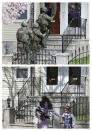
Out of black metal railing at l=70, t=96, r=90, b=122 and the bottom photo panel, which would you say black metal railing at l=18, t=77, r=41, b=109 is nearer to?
the bottom photo panel

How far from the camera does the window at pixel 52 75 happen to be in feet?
50.9

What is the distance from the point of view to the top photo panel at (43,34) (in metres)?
15.5

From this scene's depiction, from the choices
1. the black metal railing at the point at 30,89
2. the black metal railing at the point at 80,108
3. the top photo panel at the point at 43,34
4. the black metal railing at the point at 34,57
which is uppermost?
the top photo panel at the point at 43,34

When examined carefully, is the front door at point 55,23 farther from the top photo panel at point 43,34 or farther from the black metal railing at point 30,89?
the black metal railing at point 30,89

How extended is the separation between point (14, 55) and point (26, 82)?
0.27 metres

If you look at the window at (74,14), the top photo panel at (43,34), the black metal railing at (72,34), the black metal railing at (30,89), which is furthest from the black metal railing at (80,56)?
the black metal railing at (30,89)

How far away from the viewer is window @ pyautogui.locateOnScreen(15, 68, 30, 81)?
15500 mm

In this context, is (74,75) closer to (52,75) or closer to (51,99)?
(52,75)

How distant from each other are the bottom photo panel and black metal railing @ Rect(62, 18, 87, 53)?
24 centimetres

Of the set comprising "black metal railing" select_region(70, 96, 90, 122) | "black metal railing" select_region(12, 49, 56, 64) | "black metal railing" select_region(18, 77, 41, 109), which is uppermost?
"black metal railing" select_region(12, 49, 56, 64)

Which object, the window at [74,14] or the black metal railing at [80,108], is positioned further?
the window at [74,14]

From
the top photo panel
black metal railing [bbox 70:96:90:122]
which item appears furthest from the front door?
black metal railing [bbox 70:96:90:122]

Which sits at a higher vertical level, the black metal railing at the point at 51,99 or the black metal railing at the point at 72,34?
the black metal railing at the point at 72,34

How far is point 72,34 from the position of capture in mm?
15539
